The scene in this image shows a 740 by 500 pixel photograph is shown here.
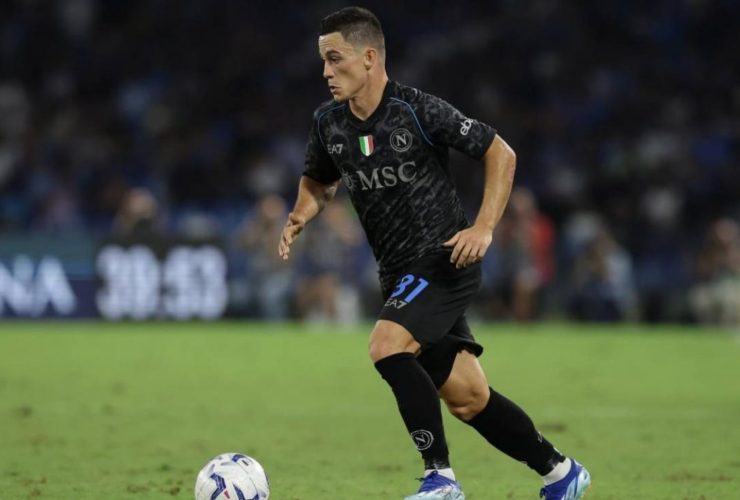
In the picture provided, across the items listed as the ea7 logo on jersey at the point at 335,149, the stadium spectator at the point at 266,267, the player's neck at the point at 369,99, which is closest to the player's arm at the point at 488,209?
the player's neck at the point at 369,99

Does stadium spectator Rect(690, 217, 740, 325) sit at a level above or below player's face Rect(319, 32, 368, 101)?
below

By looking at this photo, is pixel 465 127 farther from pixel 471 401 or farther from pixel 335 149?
pixel 471 401

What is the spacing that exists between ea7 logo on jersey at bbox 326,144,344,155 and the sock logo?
1333 mm

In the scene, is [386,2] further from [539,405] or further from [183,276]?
[539,405]

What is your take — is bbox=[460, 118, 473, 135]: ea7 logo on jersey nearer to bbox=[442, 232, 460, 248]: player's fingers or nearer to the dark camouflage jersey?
the dark camouflage jersey

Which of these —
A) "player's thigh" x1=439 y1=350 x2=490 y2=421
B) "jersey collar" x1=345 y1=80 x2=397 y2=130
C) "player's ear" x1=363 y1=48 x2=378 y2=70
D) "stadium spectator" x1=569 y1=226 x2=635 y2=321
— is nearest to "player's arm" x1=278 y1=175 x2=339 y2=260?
"jersey collar" x1=345 y1=80 x2=397 y2=130

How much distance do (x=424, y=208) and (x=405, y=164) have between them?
22 cm

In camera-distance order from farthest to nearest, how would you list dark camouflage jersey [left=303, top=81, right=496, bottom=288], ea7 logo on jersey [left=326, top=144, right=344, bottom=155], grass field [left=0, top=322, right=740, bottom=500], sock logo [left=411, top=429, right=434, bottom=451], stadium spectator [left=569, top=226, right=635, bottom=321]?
stadium spectator [left=569, top=226, right=635, bottom=321]
grass field [left=0, top=322, right=740, bottom=500]
ea7 logo on jersey [left=326, top=144, right=344, bottom=155]
dark camouflage jersey [left=303, top=81, right=496, bottom=288]
sock logo [left=411, top=429, right=434, bottom=451]

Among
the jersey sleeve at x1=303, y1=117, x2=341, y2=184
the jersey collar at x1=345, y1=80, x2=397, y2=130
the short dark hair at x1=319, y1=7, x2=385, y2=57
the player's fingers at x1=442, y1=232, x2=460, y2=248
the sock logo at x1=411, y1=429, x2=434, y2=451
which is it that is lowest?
the sock logo at x1=411, y1=429, x2=434, y2=451

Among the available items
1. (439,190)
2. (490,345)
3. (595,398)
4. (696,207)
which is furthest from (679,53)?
(439,190)

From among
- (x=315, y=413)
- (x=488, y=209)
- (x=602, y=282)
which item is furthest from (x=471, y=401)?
(x=602, y=282)

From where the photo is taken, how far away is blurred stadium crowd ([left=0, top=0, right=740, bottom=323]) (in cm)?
2075

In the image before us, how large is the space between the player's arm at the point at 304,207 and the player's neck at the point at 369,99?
55 centimetres

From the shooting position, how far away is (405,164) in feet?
19.7
